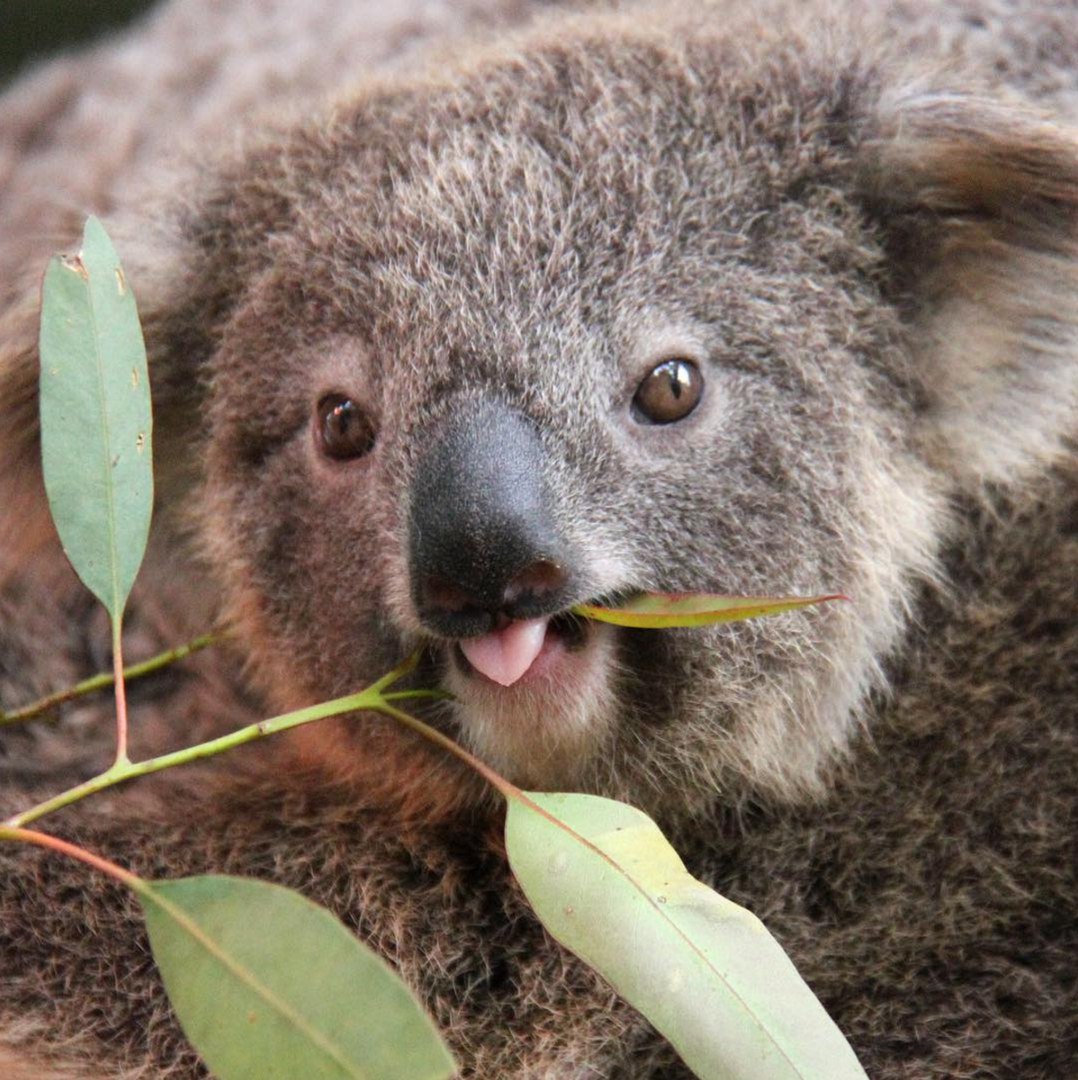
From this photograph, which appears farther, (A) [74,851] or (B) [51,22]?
(B) [51,22]

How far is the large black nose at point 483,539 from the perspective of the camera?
1.45 m

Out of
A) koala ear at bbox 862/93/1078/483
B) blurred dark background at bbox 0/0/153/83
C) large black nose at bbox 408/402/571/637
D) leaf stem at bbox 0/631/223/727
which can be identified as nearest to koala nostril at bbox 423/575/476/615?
large black nose at bbox 408/402/571/637

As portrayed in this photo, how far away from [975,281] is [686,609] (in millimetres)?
669

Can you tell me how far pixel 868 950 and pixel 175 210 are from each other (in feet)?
4.00

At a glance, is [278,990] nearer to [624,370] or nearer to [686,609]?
[686,609]

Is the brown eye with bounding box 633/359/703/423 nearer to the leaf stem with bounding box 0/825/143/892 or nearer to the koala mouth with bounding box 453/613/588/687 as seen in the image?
the koala mouth with bounding box 453/613/588/687

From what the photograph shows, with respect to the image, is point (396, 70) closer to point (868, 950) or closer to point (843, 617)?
point (843, 617)

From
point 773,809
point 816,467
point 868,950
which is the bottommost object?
point 868,950

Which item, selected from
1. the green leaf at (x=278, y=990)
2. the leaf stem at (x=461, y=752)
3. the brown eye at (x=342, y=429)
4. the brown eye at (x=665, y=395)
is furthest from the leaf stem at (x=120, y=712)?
the brown eye at (x=665, y=395)

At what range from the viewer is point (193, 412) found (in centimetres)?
206

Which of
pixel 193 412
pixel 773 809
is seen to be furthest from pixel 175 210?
pixel 773 809

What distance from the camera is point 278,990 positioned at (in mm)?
1236

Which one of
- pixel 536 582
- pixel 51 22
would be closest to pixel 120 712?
pixel 536 582

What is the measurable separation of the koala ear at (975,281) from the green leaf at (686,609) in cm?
52
